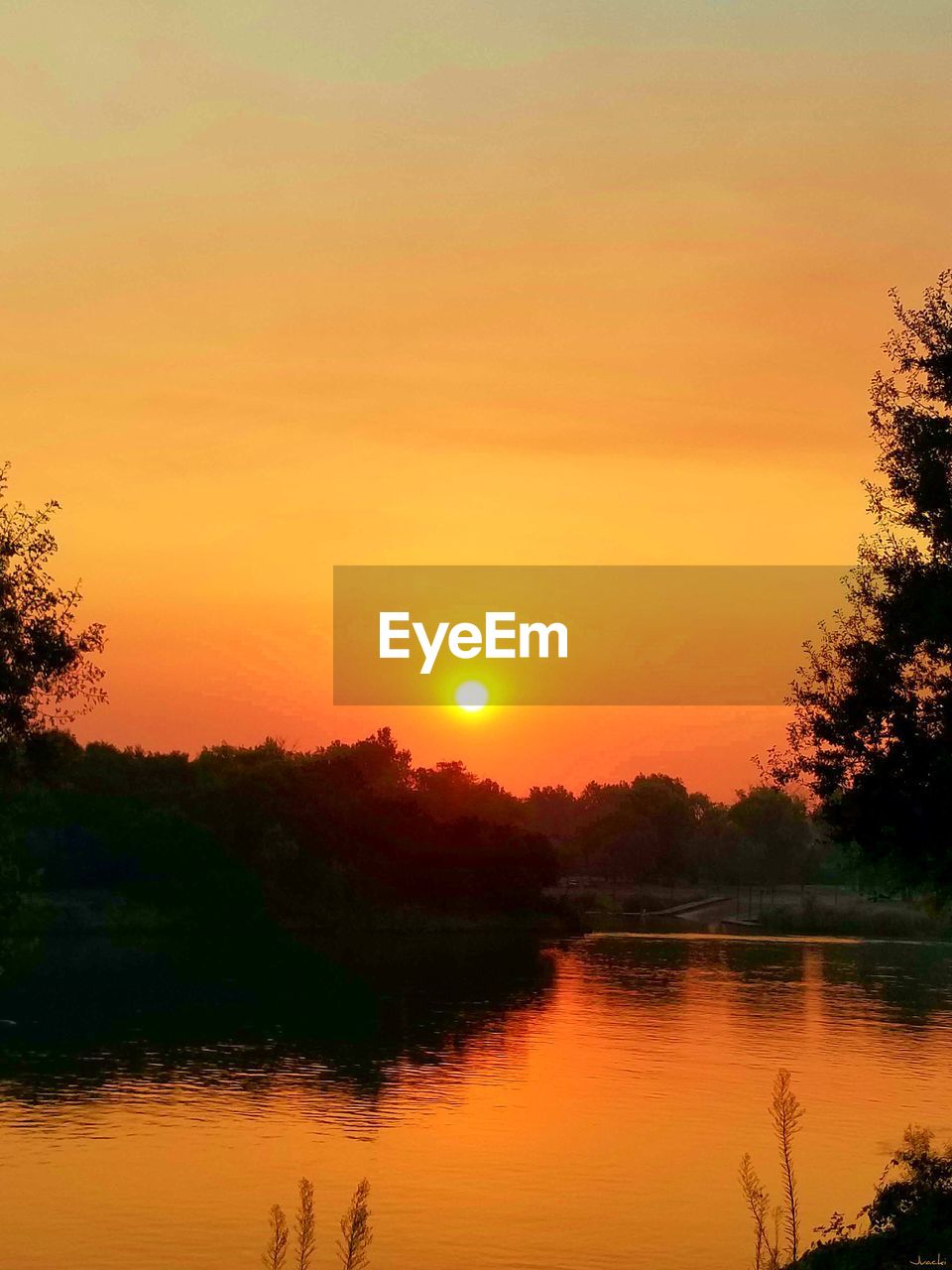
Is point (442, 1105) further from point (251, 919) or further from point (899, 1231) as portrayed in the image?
point (251, 919)

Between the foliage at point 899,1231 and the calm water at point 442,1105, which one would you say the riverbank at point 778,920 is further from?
the foliage at point 899,1231

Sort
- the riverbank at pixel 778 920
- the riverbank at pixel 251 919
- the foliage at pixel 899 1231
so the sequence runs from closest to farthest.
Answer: the foliage at pixel 899 1231 → the riverbank at pixel 251 919 → the riverbank at pixel 778 920

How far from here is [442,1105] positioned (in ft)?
176

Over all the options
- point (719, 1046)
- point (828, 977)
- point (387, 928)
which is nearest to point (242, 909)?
point (387, 928)

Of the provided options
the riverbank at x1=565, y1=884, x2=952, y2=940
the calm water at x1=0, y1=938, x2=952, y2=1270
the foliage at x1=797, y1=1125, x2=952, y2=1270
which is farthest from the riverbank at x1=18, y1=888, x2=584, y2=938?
the foliage at x1=797, y1=1125, x2=952, y2=1270

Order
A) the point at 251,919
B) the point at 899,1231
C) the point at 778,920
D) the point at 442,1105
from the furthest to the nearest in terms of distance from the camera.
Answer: the point at 778,920 < the point at 251,919 < the point at 442,1105 < the point at 899,1231

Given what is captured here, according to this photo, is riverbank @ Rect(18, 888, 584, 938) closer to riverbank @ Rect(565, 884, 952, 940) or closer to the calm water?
riverbank @ Rect(565, 884, 952, 940)

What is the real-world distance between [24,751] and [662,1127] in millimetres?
24258

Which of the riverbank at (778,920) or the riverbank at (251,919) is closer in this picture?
the riverbank at (251,919)

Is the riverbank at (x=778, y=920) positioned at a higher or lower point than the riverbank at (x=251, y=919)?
lower

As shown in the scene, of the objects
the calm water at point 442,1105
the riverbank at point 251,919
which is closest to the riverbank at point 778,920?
the riverbank at point 251,919

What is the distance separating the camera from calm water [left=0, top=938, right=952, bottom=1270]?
35.8 meters

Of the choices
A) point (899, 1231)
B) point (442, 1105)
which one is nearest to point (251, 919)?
point (442, 1105)

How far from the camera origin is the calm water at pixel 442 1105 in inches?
1411
